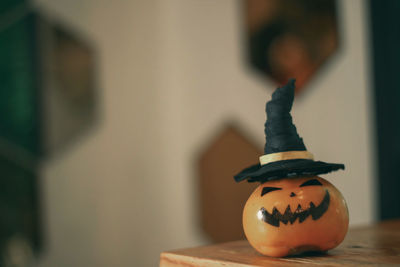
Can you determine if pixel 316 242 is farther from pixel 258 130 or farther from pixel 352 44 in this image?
pixel 258 130

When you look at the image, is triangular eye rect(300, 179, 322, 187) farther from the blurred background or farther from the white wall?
the white wall

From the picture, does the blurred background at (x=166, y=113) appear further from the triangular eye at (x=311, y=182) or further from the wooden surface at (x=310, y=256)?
the triangular eye at (x=311, y=182)

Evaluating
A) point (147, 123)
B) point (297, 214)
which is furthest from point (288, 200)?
point (147, 123)

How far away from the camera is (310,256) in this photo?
637 mm

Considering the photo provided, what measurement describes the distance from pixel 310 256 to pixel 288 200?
0.09 metres

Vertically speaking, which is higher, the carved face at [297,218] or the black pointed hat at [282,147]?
the black pointed hat at [282,147]

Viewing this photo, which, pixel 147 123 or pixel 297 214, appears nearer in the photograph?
pixel 297 214

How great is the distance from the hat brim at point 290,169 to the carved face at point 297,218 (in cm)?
1

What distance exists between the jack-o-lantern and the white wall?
160 cm

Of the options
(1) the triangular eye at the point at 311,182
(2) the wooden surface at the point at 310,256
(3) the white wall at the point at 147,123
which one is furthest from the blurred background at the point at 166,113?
(1) the triangular eye at the point at 311,182

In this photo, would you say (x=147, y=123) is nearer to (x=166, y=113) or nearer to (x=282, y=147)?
(x=166, y=113)

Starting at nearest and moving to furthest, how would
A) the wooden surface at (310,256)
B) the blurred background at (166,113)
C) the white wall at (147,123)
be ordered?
the wooden surface at (310,256) < the blurred background at (166,113) < the white wall at (147,123)

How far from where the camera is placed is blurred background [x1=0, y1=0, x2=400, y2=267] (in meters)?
2.02

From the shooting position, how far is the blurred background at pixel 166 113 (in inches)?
79.7
